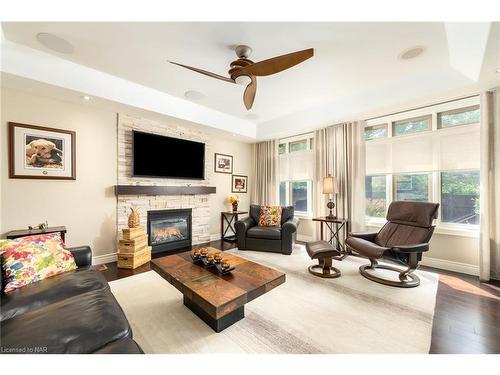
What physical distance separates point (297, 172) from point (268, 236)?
188 centimetres

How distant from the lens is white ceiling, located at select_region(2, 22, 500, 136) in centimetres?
200

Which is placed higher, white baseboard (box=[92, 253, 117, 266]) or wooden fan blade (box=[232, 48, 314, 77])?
wooden fan blade (box=[232, 48, 314, 77])

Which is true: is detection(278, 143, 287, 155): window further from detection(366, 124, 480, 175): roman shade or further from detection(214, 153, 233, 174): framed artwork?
detection(366, 124, 480, 175): roman shade

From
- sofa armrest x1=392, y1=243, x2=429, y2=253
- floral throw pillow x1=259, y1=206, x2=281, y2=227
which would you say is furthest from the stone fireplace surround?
sofa armrest x1=392, y1=243, x2=429, y2=253

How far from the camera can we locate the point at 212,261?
207 cm

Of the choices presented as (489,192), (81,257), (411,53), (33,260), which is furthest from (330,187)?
(33,260)

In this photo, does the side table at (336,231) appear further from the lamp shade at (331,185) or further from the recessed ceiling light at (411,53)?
the recessed ceiling light at (411,53)

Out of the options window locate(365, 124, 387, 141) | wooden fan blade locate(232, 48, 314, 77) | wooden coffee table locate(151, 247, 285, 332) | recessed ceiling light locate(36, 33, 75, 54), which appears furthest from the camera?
window locate(365, 124, 387, 141)

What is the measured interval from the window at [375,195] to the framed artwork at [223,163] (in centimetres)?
→ 306

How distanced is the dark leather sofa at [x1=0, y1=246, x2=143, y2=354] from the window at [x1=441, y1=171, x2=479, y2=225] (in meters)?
4.24

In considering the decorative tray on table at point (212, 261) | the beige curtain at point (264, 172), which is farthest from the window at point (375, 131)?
the decorative tray on table at point (212, 261)

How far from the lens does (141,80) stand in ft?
10.0

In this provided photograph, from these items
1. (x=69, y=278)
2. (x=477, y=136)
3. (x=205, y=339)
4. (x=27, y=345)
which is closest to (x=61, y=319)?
(x=27, y=345)

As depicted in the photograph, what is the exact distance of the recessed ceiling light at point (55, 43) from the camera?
2115mm
